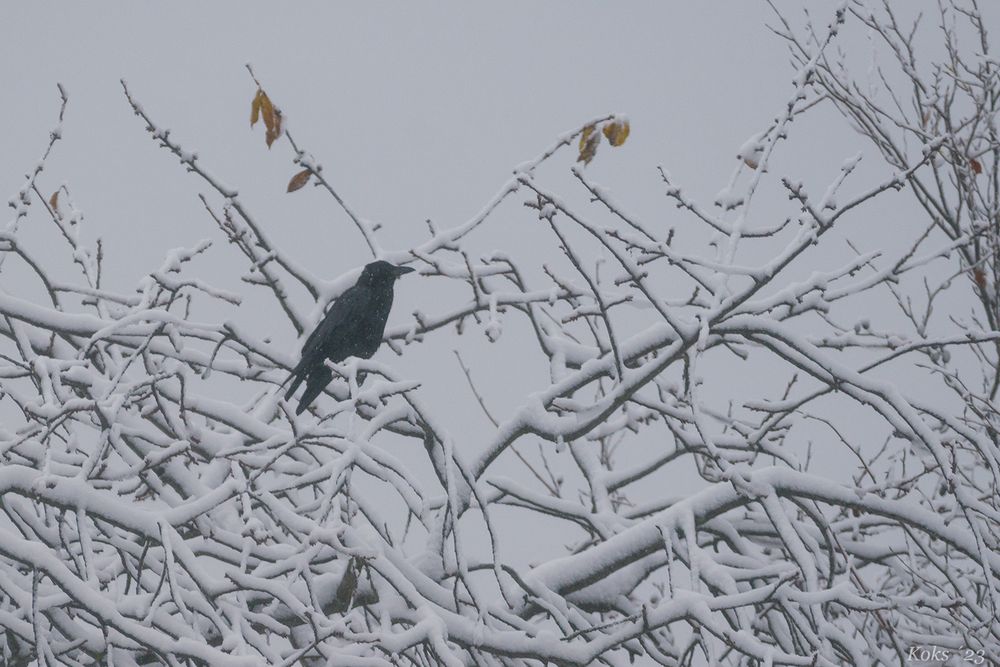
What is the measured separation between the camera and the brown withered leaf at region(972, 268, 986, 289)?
6.16m

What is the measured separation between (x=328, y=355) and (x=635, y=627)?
2.25 meters

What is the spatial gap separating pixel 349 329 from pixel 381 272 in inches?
14.7

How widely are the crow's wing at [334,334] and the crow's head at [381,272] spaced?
0.06 m

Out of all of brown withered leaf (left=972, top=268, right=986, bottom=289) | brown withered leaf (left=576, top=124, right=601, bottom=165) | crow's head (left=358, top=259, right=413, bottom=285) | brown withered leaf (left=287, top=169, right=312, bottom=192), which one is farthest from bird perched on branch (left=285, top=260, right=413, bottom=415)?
brown withered leaf (left=972, top=268, right=986, bottom=289)

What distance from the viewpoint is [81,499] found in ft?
9.75

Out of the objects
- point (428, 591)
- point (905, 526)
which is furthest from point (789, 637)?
point (428, 591)

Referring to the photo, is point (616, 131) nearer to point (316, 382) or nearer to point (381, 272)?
point (381, 272)

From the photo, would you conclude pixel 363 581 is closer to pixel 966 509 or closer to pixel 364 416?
pixel 364 416

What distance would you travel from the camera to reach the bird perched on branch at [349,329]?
4.25 meters

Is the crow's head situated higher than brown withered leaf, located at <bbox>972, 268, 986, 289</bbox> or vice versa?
brown withered leaf, located at <bbox>972, 268, 986, 289</bbox>

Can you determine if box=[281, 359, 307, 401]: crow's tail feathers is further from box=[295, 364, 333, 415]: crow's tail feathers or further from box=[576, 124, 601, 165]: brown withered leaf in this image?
box=[576, 124, 601, 165]: brown withered leaf

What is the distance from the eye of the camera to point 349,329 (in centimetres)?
471

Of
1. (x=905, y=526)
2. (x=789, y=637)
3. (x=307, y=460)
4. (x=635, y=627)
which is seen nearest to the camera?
(x=635, y=627)

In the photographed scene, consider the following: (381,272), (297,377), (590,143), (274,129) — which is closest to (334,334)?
(297,377)
